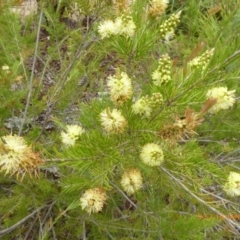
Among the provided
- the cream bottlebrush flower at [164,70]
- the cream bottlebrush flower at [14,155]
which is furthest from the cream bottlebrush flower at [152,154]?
the cream bottlebrush flower at [14,155]

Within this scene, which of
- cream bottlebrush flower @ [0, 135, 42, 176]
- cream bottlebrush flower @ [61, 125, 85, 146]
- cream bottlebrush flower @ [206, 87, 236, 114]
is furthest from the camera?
cream bottlebrush flower @ [61, 125, 85, 146]

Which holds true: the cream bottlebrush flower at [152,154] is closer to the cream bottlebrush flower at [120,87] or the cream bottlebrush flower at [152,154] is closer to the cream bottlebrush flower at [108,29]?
the cream bottlebrush flower at [120,87]

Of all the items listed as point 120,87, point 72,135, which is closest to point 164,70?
point 120,87

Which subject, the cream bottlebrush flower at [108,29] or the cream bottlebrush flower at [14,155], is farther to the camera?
the cream bottlebrush flower at [108,29]

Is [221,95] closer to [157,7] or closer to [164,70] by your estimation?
[164,70]

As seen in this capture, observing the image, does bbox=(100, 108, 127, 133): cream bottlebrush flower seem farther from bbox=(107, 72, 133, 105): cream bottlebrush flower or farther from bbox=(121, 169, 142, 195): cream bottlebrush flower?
bbox=(121, 169, 142, 195): cream bottlebrush flower

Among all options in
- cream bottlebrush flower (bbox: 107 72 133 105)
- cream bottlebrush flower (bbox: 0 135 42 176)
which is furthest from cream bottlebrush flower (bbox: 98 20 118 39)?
cream bottlebrush flower (bbox: 0 135 42 176)

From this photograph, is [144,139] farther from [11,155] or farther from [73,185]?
[11,155]
